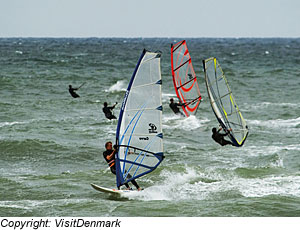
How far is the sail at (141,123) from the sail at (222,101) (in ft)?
12.5

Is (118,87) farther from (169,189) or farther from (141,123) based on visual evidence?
(141,123)

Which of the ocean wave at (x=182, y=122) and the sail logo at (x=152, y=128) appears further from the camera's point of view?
the ocean wave at (x=182, y=122)

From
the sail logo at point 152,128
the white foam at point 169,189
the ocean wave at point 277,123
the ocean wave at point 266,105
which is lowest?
the white foam at point 169,189

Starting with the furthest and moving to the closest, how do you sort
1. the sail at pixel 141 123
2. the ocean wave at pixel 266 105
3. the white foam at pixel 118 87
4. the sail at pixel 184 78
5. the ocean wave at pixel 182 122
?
the white foam at pixel 118 87 < the ocean wave at pixel 266 105 < the ocean wave at pixel 182 122 < the sail at pixel 184 78 < the sail at pixel 141 123

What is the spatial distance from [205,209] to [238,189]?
6.52ft

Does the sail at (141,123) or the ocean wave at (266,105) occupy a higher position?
the ocean wave at (266,105)

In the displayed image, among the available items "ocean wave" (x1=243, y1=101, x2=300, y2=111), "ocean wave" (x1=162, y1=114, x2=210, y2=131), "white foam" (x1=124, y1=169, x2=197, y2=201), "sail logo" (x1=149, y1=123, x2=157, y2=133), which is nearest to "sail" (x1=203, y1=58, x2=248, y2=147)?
"white foam" (x1=124, y1=169, x2=197, y2=201)

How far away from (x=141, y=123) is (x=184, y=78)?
8820 millimetres

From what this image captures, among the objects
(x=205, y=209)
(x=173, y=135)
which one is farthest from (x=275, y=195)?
(x=173, y=135)

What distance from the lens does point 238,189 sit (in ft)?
43.4

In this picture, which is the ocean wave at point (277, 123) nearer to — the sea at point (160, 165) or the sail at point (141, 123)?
the sea at point (160, 165)

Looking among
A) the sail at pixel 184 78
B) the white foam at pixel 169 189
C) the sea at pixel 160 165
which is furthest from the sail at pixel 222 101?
the sail at pixel 184 78

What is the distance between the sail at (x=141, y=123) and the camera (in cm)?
1135

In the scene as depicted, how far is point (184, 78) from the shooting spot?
66.1ft
